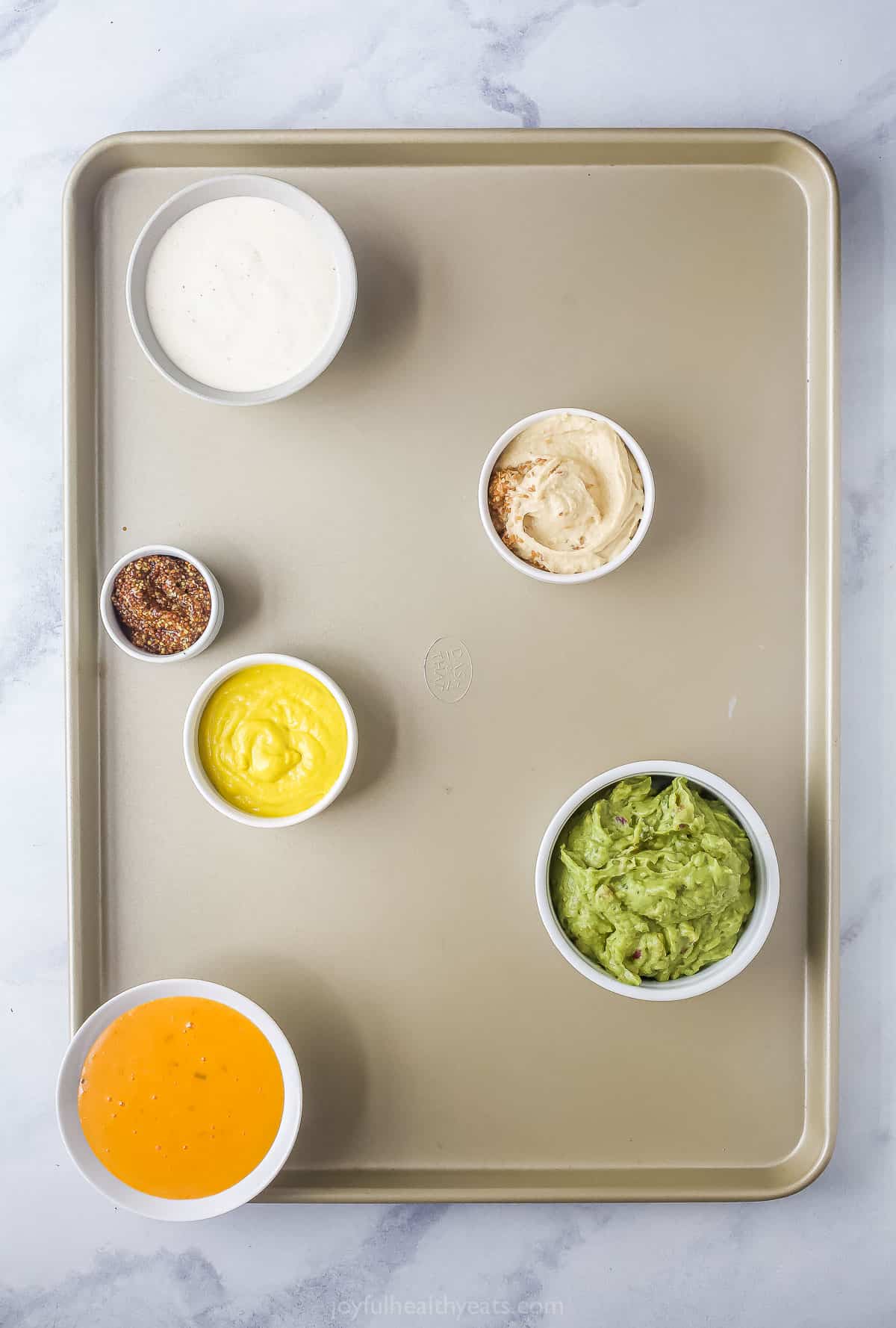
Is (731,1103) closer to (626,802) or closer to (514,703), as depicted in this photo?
(626,802)

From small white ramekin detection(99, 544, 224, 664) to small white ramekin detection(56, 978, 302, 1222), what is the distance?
0.65 meters

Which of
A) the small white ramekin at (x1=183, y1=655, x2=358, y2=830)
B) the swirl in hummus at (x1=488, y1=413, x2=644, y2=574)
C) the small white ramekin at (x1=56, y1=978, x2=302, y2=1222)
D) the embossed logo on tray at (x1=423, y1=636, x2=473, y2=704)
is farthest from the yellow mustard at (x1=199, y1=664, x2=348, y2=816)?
the swirl in hummus at (x1=488, y1=413, x2=644, y2=574)

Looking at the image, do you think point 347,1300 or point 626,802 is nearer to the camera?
point 626,802

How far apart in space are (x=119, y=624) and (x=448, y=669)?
69cm

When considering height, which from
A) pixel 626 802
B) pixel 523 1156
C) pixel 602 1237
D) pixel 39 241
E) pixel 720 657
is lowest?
pixel 602 1237

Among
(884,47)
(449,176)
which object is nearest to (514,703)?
(449,176)

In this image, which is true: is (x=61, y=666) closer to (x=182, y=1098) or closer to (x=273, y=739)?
(x=273, y=739)

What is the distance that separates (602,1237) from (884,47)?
8.95ft

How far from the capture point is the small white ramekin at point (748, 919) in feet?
5.72

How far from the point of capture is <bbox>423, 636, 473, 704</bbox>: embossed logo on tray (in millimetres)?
1932

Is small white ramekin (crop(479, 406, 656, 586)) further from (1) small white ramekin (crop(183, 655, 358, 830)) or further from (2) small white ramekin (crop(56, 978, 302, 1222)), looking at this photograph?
(2) small white ramekin (crop(56, 978, 302, 1222))

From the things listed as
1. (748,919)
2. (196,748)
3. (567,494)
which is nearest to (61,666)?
(196,748)

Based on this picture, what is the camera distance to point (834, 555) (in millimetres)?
1907

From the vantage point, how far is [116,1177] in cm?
182
